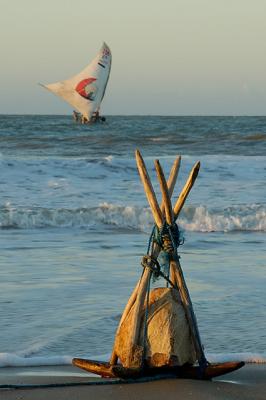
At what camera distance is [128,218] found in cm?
1420

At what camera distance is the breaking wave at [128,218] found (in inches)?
536

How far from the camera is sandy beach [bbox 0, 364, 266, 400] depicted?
430 centimetres

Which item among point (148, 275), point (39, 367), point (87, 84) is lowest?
point (39, 367)

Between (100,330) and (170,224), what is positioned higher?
(170,224)

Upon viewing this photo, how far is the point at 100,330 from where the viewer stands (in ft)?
20.5

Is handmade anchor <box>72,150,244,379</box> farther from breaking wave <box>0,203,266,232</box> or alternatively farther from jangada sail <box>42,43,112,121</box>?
jangada sail <box>42,43,112,121</box>

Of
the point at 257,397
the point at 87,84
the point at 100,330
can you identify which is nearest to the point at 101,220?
the point at 100,330

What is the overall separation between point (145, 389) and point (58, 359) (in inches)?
40.9

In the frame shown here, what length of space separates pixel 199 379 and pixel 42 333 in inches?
71.4

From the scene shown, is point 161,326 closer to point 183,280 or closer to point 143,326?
point 143,326

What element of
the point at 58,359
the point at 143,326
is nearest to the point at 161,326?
the point at 143,326

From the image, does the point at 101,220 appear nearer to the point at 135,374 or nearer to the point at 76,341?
the point at 76,341

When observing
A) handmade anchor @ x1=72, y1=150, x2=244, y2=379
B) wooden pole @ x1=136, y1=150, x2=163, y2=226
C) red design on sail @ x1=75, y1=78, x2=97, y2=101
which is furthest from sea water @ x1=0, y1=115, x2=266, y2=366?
red design on sail @ x1=75, y1=78, x2=97, y2=101

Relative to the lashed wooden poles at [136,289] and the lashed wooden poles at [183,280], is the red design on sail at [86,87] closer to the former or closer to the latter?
the lashed wooden poles at [136,289]
